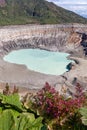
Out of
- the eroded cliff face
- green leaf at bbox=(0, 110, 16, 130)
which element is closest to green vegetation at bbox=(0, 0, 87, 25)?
the eroded cliff face

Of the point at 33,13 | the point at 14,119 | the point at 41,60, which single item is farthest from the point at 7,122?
the point at 33,13

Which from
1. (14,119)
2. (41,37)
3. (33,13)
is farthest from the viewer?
(33,13)

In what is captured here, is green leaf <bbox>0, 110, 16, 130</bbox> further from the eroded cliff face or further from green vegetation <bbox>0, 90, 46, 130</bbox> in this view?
the eroded cliff face

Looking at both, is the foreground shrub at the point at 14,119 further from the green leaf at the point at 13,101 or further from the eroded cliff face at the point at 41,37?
the eroded cliff face at the point at 41,37

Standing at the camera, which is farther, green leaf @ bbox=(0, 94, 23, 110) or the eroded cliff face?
the eroded cliff face

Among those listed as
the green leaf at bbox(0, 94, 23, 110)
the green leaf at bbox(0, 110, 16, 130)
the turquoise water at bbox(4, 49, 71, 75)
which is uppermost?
the green leaf at bbox(0, 110, 16, 130)

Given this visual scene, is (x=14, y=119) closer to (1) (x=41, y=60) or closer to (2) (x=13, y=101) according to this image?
(2) (x=13, y=101)
